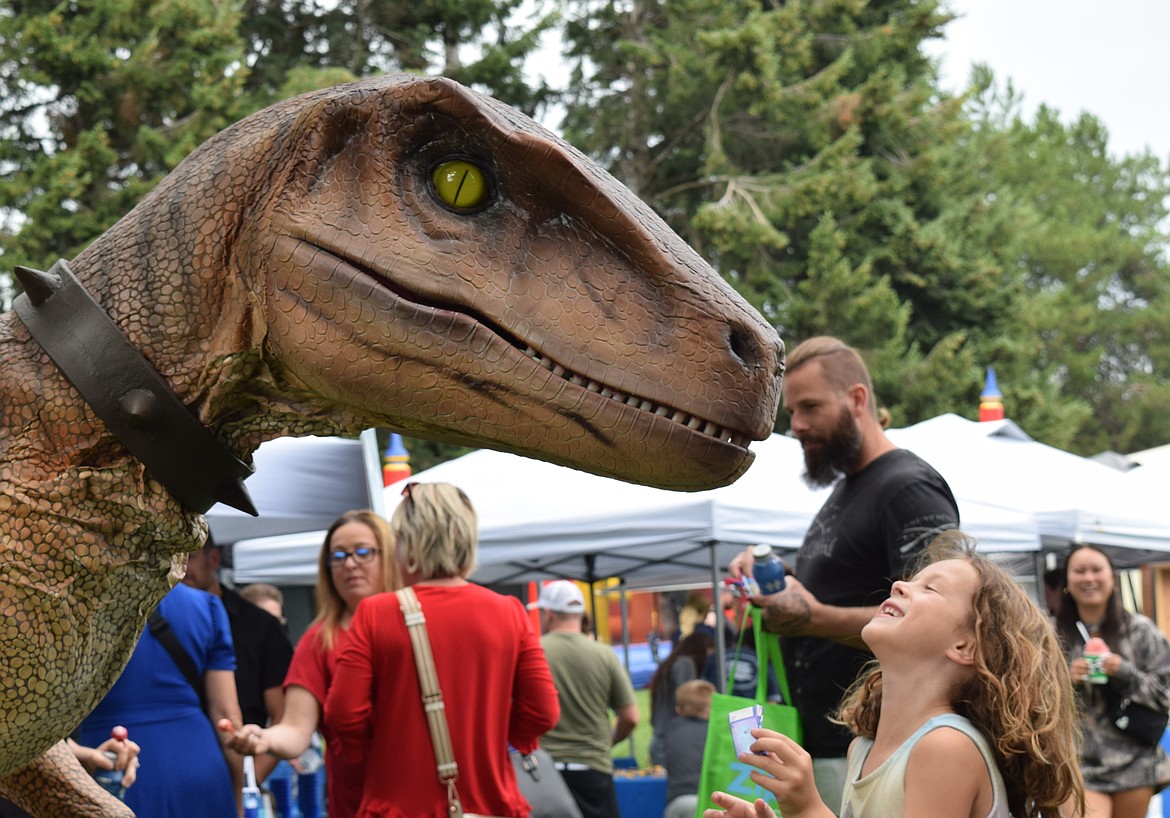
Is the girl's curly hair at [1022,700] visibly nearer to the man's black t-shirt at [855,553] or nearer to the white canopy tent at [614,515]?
the man's black t-shirt at [855,553]

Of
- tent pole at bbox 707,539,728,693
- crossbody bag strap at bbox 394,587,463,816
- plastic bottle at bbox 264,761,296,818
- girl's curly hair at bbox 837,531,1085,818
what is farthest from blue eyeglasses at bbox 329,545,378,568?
plastic bottle at bbox 264,761,296,818

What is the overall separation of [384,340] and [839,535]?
247 cm

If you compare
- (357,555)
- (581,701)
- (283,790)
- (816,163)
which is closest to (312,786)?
(283,790)

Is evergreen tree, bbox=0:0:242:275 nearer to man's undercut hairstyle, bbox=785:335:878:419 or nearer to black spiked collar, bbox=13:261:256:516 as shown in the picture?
man's undercut hairstyle, bbox=785:335:878:419

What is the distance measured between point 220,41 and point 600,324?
59.4ft

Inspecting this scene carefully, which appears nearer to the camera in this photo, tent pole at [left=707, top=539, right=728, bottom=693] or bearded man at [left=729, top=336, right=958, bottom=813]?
bearded man at [left=729, top=336, right=958, bottom=813]

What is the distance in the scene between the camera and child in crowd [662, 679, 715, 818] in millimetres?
7961

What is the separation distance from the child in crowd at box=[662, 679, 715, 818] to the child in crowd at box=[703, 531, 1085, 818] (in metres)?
5.27

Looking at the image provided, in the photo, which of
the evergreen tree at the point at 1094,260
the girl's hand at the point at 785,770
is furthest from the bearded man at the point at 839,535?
the evergreen tree at the point at 1094,260

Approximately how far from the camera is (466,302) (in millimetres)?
1602

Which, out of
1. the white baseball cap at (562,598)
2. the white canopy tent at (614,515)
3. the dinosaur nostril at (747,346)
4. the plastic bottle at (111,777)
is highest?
the dinosaur nostril at (747,346)

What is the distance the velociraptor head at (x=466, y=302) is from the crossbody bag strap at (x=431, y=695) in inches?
97.5

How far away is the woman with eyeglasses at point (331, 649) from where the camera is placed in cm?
419

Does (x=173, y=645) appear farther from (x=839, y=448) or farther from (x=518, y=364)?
(x=518, y=364)
